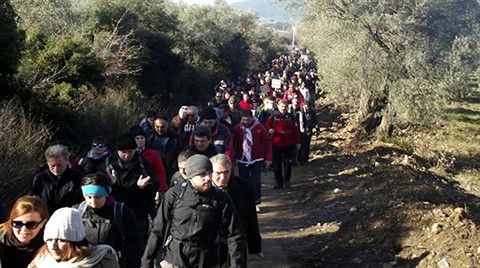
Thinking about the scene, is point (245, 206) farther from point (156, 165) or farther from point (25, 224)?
point (25, 224)

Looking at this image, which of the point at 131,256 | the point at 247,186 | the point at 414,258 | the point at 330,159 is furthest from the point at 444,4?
the point at 131,256

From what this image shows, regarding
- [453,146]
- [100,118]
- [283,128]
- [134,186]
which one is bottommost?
[453,146]

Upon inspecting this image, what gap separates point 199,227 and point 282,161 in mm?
7268

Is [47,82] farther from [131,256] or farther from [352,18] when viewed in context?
[131,256]

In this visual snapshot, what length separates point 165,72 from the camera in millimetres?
24906

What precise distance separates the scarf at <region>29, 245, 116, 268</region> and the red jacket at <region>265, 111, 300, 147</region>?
25.2 feet

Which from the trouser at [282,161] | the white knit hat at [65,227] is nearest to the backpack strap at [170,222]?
the white knit hat at [65,227]

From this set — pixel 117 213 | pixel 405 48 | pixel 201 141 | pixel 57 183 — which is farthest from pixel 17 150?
pixel 405 48

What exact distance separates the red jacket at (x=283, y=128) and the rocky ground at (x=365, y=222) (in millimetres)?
1182

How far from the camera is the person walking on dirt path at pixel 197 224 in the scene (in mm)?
4219

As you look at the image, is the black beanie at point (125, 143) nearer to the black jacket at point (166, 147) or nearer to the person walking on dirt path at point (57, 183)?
the person walking on dirt path at point (57, 183)

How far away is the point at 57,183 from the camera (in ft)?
17.6

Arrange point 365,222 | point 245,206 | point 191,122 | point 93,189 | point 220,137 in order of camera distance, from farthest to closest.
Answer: point 191,122 < point 365,222 < point 220,137 < point 245,206 < point 93,189

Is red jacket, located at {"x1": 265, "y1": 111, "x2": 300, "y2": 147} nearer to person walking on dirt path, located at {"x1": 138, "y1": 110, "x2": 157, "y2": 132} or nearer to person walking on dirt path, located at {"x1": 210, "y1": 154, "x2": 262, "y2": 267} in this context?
person walking on dirt path, located at {"x1": 138, "y1": 110, "x2": 157, "y2": 132}
